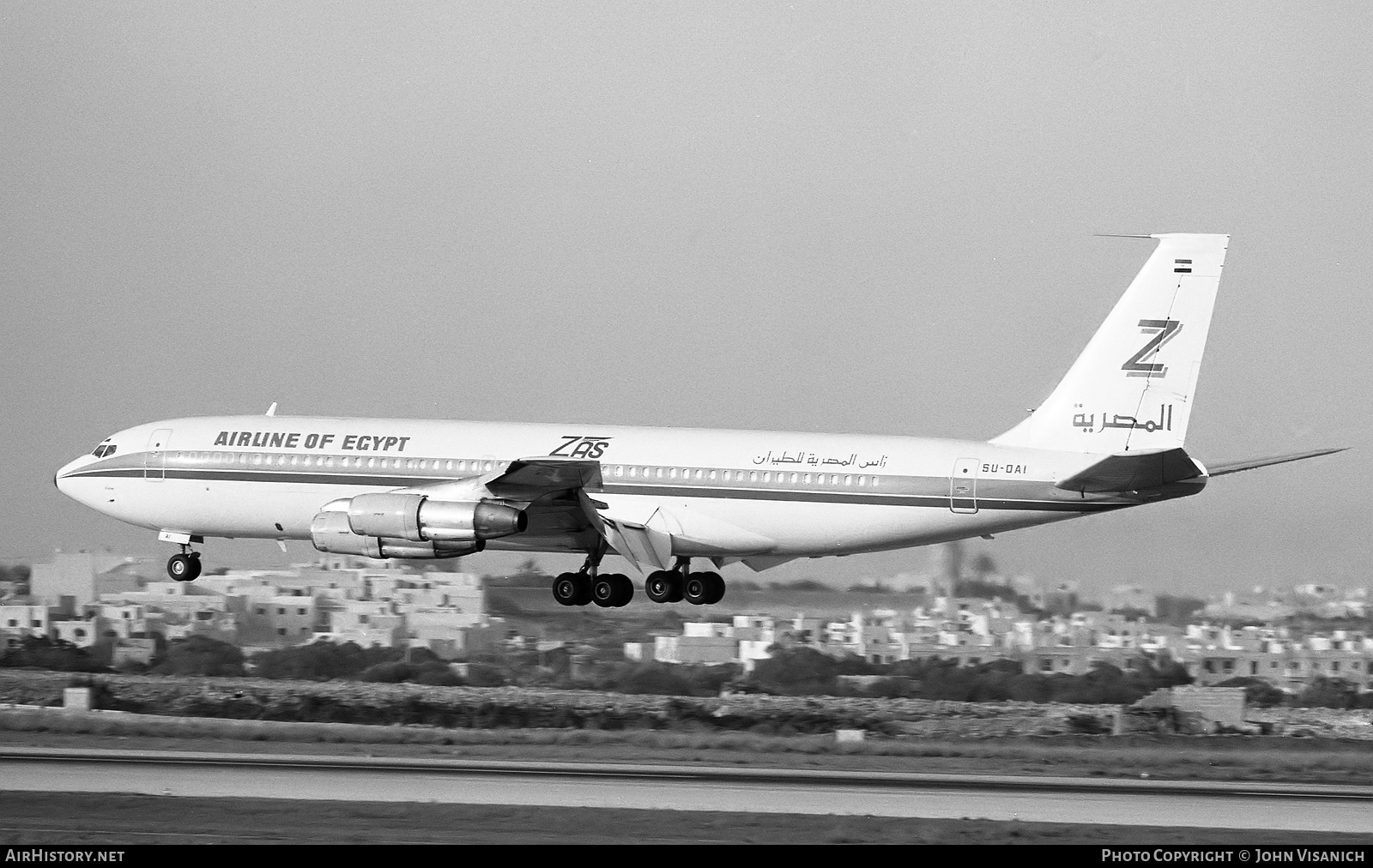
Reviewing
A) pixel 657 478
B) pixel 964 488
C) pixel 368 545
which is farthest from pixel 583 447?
pixel 964 488

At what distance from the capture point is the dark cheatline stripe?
148ft

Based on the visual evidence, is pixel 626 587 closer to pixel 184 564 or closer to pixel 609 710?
pixel 609 710

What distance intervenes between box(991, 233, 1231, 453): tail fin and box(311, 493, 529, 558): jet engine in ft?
44.1

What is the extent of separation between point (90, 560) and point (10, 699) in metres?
11.1

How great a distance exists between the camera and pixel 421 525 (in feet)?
153

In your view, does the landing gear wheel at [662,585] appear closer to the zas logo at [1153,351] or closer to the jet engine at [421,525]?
the jet engine at [421,525]

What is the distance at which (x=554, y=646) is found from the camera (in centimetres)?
5312

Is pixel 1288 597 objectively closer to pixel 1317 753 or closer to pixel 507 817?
pixel 1317 753

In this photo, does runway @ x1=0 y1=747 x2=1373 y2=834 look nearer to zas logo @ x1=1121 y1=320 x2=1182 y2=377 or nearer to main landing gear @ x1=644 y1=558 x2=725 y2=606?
main landing gear @ x1=644 y1=558 x2=725 y2=606

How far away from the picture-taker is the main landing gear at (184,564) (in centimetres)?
5350

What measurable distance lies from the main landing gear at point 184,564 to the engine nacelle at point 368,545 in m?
7.49

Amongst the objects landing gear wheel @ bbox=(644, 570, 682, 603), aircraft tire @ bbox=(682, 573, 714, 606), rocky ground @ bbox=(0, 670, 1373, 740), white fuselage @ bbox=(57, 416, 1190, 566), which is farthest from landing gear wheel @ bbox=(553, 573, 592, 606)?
rocky ground @ bbox=(0, 670, 1373, 740)

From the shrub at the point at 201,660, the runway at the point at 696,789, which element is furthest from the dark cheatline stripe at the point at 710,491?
the runway at the point at 696,789
